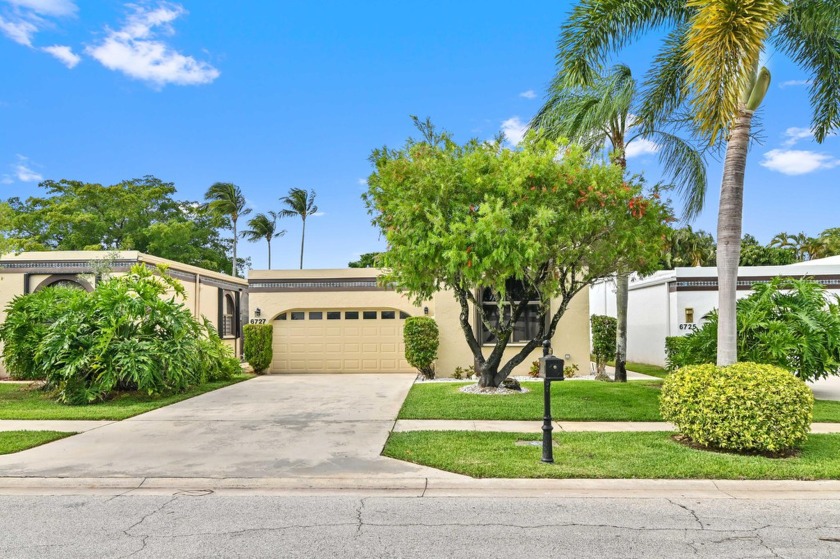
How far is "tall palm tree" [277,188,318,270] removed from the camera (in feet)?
128

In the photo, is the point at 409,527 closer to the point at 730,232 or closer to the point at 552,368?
the point at 552,368

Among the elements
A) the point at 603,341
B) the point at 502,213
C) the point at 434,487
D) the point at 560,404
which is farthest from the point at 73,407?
the point at 603,341

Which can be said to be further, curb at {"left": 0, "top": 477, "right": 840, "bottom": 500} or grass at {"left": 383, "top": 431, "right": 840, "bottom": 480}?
grass at {"left": 383, "top": 431, "right": 840, "bottom": 480}

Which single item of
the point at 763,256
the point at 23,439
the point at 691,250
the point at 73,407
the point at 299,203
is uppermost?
the point at 299,203

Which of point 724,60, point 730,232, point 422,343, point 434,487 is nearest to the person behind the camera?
point 434,487

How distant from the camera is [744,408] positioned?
6930mm

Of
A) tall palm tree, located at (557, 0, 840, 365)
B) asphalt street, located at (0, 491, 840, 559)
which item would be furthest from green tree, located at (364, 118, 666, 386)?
asphalt street, located at (0, 491, 840, 559)

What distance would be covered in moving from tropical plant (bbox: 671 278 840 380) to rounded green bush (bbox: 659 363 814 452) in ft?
15.6

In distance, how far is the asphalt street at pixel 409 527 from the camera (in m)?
4.37

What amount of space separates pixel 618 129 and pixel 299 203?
28.5m

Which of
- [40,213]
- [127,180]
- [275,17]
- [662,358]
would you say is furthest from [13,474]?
[127,180]

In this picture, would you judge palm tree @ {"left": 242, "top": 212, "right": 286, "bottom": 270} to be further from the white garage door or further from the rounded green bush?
the rounded green bush

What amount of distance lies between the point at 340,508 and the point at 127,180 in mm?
41019

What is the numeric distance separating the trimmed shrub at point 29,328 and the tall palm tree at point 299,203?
84.5 feet
